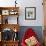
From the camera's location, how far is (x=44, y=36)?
18.3 ft

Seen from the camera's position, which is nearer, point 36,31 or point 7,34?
point 7,34

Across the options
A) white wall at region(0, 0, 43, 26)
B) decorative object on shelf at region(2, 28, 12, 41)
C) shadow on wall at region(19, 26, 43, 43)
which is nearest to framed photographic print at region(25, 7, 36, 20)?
white wall at region(0, 0, 43, 26)

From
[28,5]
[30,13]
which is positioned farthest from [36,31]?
[28,5]

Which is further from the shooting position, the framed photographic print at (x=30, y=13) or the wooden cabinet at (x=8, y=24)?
the framed photographic print at (x=30, y=13)

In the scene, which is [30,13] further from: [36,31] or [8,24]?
[8,24]

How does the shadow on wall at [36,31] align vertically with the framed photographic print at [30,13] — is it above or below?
below

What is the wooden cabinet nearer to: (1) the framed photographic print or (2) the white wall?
(2) the white wall

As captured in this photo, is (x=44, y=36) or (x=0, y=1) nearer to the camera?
(x=44, y=36)


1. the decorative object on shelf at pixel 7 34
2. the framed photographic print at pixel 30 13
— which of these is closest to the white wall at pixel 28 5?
the framed photographic print at pixel 30 13

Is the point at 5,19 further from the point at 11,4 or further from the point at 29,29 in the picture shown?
the point at 29,29

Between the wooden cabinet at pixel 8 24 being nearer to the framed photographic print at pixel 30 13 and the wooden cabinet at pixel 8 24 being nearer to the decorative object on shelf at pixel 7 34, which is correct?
the decorative object on shelf at pixel 7 34

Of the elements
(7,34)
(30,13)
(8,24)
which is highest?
(30,13)

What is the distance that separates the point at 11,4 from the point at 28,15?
779 mm

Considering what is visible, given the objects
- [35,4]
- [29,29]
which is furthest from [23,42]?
[35,4]
